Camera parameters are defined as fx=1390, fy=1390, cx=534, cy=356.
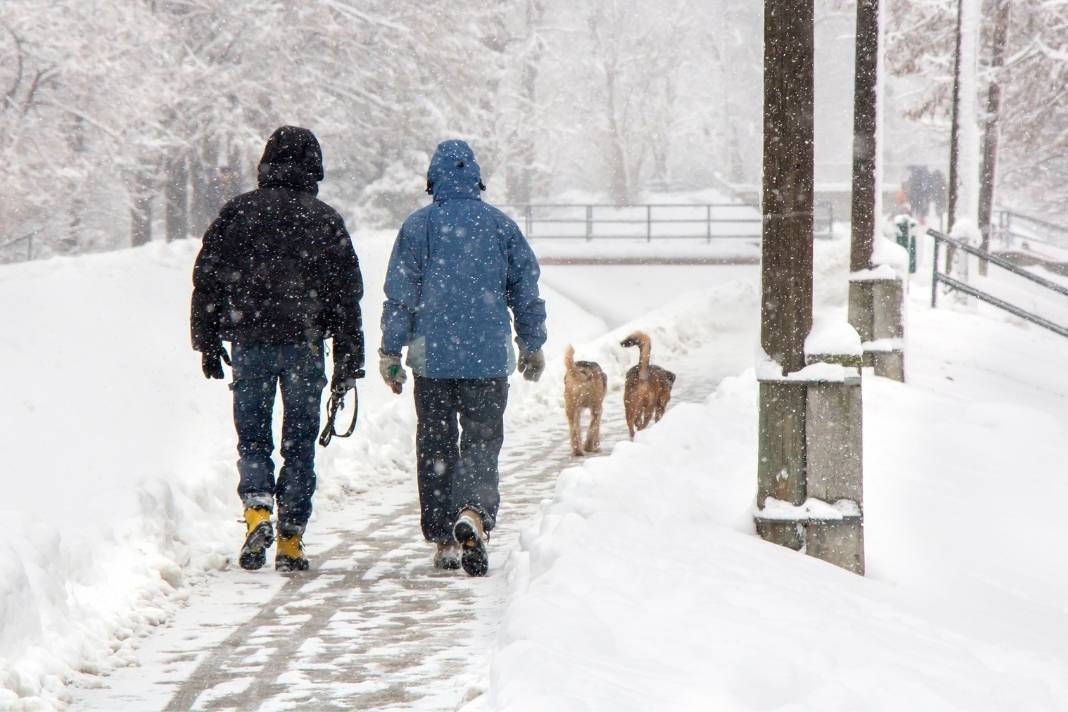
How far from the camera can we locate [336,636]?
5.52 m

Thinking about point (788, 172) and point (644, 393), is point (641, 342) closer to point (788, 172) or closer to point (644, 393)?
point (644, 393)

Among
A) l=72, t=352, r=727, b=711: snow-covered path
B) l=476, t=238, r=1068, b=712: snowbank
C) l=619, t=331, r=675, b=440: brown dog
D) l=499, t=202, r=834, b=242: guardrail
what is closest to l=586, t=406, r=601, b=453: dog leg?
l=619, t=331, r=675, b=440: brown dog

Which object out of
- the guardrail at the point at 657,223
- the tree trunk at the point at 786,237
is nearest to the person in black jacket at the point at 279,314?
the tree trunk at the point at 786,237

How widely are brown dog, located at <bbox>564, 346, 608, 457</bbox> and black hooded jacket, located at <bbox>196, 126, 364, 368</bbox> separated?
420cm

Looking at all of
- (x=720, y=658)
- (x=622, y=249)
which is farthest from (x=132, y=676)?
(x=622, y=249)

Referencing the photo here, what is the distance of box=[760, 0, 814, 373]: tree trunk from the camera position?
20.1 ft

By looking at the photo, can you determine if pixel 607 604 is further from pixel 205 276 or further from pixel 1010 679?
pixel 205 276

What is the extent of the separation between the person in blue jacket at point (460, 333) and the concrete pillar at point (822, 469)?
1.30m

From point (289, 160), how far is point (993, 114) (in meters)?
23.8

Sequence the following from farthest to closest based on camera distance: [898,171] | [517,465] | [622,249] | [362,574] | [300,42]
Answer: [898,171]
[622,249]
[300,42]
[517,465]
[362,574]

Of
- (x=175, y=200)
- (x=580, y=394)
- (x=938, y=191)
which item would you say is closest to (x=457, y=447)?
(x=580, y=394)

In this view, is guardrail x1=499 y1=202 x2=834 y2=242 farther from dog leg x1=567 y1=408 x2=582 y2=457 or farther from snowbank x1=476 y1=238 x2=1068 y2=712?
snowbank x1=476 y1=238 x2=1068 y2=712

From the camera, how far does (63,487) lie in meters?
9.54

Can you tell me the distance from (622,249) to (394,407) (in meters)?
25.2
